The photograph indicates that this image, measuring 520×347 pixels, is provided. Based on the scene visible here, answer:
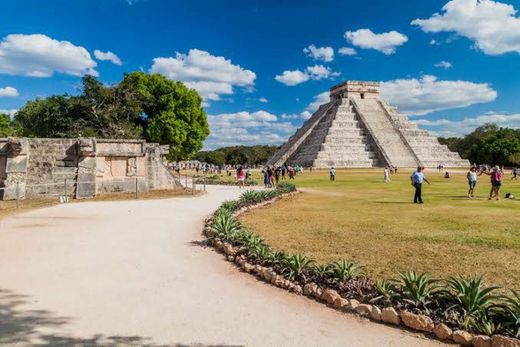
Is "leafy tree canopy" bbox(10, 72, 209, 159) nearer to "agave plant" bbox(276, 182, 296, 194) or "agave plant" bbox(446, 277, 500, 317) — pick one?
"agave plant" bbox(276, 182, 296, 194)

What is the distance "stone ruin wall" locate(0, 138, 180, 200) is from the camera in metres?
16.1

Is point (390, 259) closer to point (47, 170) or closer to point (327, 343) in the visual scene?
point (327, 343)

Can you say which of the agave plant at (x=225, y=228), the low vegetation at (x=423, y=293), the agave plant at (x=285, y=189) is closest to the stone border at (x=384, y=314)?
the low vegetation at (x=423, y=293)

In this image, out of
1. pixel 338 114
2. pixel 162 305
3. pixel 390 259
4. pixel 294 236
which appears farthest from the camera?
pixel 338 114

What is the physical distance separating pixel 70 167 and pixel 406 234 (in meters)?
14.2

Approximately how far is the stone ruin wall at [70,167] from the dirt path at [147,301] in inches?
318

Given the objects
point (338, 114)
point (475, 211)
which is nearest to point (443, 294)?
point (475, 211)

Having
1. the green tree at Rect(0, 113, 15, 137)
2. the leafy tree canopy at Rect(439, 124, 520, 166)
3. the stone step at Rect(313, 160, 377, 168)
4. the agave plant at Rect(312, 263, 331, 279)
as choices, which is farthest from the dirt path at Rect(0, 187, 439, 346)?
the leafy tree canopy at Rect(439, 124, 520, 166)

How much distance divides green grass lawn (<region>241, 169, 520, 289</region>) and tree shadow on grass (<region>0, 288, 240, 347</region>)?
384cm

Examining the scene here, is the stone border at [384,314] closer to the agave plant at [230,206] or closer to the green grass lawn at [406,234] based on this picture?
the green grass lawn at [406,234]

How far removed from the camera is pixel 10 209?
13.4 meters

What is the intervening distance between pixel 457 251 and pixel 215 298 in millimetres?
5075

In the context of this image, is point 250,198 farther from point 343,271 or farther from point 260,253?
point 343,271

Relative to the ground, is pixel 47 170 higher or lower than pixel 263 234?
higher
